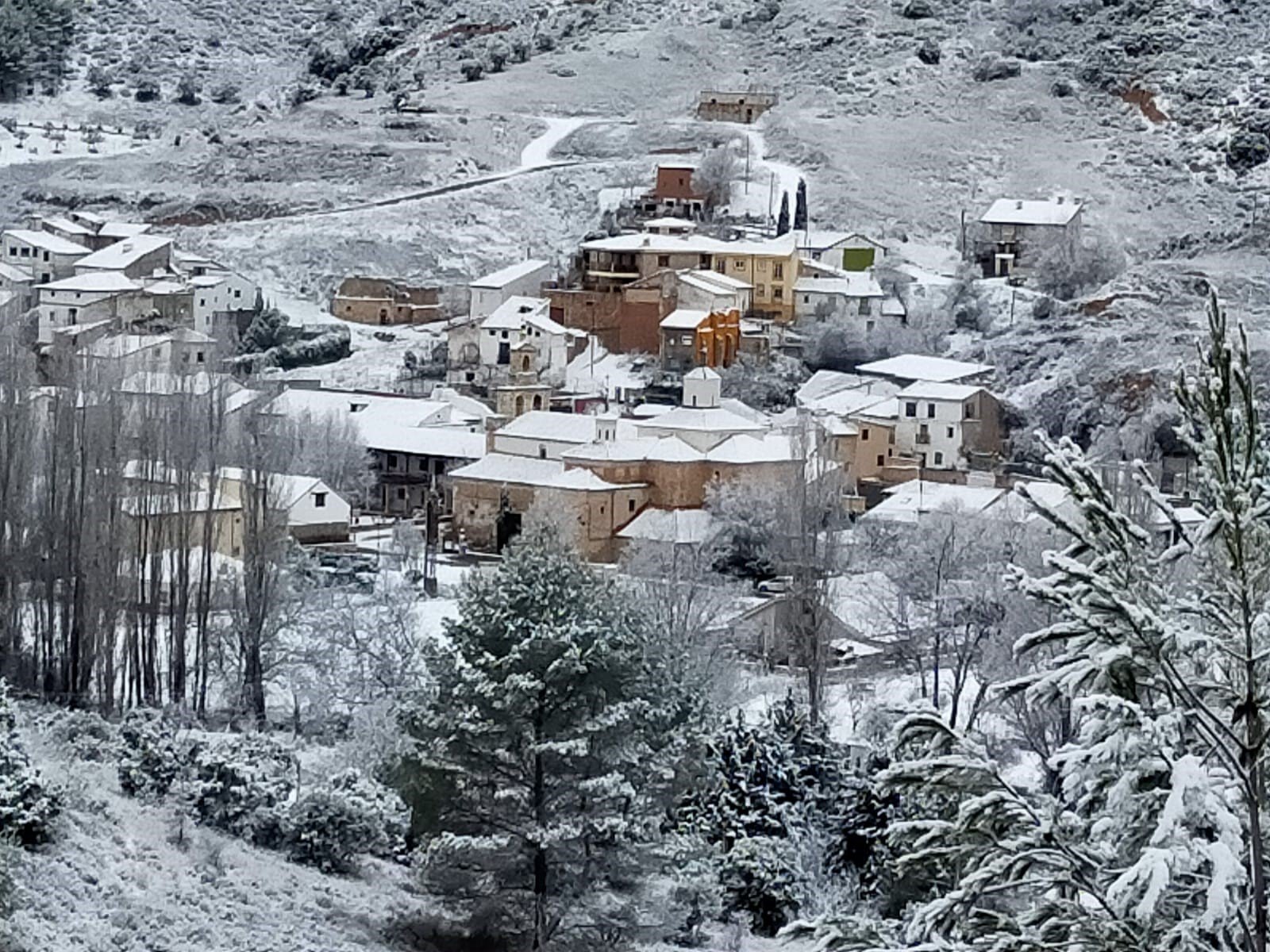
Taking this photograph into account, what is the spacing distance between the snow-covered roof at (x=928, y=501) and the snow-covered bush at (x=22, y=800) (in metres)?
21.9

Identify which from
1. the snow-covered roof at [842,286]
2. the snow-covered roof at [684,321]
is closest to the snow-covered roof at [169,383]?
the snow-covered roof at [684,321]

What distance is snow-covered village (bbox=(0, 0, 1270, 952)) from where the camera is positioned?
5895mm

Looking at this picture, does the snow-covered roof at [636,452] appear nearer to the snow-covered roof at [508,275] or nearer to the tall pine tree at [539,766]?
the snow-covered roof at [508,275]

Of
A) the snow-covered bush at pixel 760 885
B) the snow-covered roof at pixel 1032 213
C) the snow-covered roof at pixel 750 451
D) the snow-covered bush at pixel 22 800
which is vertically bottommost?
the snow-covered roof at pixel 750 451

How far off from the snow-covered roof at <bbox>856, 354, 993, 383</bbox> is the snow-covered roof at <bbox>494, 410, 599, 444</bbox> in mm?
7241

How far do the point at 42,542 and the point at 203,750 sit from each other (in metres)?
6.17

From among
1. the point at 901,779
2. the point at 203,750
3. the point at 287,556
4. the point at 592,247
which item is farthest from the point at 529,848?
the point at 592,247

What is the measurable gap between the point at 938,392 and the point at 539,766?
2622cm

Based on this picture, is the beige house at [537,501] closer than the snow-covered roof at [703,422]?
Yes

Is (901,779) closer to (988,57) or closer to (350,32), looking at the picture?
(988,57)

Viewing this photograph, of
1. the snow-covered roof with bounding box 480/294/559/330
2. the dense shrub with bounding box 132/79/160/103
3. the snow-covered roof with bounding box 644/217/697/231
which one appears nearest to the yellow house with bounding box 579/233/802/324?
the snow-covered roof with bounding box 480/294/559/330

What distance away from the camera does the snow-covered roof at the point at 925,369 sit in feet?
141

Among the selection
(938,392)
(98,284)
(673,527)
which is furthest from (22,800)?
(98,284)

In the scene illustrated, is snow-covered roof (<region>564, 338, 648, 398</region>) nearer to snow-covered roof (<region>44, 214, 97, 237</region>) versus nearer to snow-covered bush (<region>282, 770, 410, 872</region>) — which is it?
snow-covered roof (<region>44, 214, 97, 237</region>)
